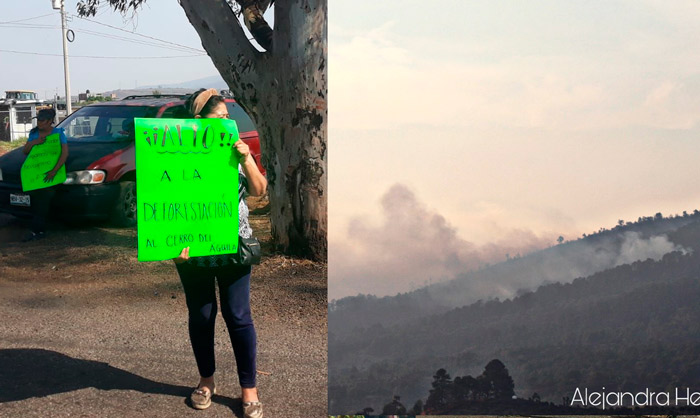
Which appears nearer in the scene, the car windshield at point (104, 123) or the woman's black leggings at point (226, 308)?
the woman's black leggings at point (226, 308)

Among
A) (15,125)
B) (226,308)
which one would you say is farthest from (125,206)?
(15,125)

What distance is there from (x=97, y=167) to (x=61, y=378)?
184 inches

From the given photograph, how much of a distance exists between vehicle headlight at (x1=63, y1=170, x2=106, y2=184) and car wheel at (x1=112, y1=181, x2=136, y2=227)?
0.28 metres

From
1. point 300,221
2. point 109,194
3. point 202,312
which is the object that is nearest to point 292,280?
point 300,221

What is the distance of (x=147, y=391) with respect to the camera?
4.61m

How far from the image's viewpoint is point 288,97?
25.3 feet

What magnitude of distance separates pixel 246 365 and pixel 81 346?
1905mm

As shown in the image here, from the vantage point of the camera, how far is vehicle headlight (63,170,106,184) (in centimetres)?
897

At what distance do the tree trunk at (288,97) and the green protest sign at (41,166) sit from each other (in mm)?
2036

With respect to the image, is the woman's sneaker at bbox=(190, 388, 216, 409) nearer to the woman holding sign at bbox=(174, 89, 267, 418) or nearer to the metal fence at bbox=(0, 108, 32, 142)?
the woman holding sign at bbox=(174, 89, 267, 418)

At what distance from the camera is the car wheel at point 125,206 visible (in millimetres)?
9219

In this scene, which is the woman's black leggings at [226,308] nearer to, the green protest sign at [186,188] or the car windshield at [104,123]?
the green protest sign at [186,188]

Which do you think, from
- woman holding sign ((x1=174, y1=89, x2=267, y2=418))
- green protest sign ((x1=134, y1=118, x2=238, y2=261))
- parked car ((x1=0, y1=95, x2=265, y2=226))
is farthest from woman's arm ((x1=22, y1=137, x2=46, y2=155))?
green protest sign ((x1=134, y1=118, x2=238, y2=261))

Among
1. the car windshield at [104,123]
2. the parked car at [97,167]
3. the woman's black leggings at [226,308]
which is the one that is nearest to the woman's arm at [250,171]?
the woman's black leggings at [226,308]
